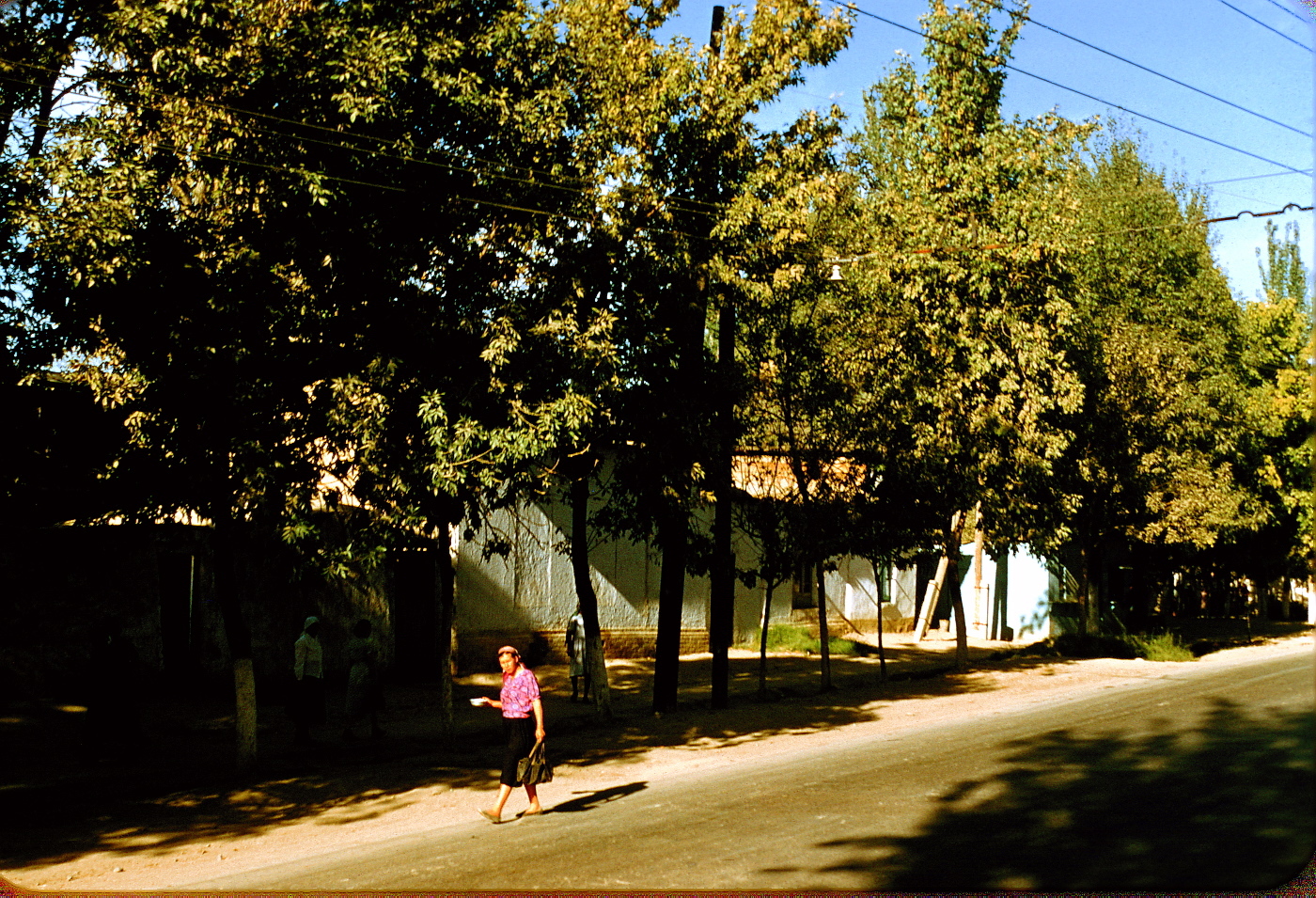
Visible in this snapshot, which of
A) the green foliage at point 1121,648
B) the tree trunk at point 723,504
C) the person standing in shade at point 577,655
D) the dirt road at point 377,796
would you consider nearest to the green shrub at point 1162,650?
the green foliage at point 1121,648

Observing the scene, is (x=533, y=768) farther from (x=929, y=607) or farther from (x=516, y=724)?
(x=929, y=607)

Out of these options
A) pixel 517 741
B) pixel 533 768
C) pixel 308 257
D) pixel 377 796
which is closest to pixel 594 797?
pixel 533 768

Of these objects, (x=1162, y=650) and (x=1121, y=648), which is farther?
(x=1121, y=648)

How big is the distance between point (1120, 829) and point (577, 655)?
10980mm

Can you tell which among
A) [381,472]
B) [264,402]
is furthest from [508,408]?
[264,402]

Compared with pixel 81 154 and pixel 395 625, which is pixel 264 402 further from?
pixel 395 625

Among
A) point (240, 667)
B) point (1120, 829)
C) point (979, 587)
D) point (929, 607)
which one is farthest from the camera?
point (979, 587)

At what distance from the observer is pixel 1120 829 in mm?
7734

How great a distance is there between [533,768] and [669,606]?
6.37 metres

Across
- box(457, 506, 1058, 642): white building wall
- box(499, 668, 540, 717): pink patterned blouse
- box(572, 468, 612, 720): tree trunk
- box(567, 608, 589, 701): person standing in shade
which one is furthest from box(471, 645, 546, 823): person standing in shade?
box(567, 608, 589, 701): person standing in shade

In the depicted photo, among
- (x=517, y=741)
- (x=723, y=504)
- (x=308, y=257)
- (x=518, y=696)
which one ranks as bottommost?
(x=517, y=741)

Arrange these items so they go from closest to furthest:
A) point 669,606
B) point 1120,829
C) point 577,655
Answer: point 1120,829, point 669,606, point 577,655

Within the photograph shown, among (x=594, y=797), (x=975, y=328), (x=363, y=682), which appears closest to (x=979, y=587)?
(x=975, y=328)

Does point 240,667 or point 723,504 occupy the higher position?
point 723,504
